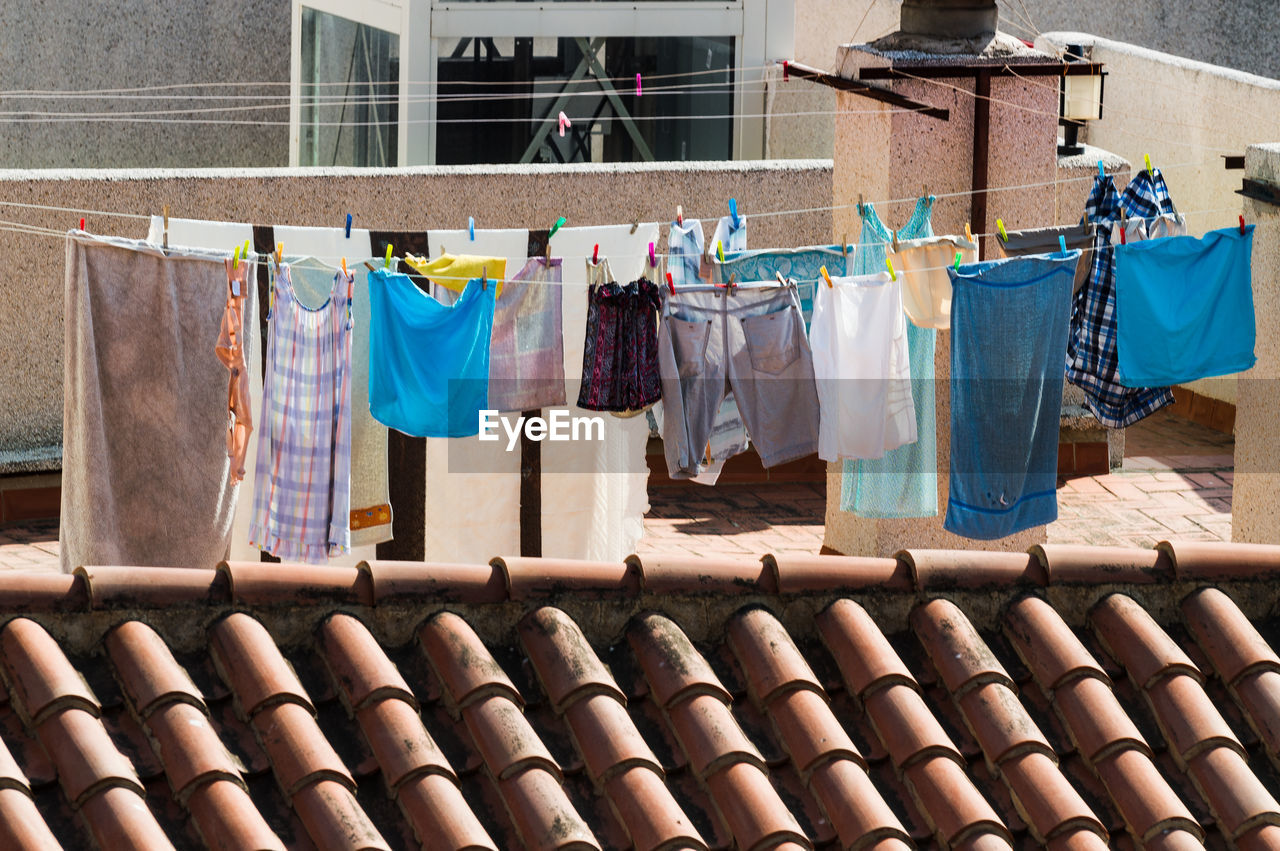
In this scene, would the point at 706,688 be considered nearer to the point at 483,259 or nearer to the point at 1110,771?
the point at 1110,771

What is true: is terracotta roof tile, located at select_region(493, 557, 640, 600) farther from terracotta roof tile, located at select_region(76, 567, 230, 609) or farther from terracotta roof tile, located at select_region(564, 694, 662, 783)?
terracotta roof tile, located at select_region(76, 567, 230, 609)

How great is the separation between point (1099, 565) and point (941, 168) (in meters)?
4.14

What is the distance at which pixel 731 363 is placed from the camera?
6.61 metres

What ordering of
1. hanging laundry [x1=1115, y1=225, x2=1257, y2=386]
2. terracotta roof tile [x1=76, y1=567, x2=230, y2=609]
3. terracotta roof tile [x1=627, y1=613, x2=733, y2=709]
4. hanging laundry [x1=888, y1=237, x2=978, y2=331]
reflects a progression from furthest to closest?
hanging laundry [x1=888, y1=237, x2=978, y2=331] < hanging laundry [x1=1115, y1=225, x2=1257, y2=386] < terracotta roof tile [x1=627, y1=613, x2=733, y2=709] < terracotta roof tile [x1=76, y1=567, x2=230, y2=609]

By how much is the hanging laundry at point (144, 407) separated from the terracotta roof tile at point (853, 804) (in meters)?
3.41

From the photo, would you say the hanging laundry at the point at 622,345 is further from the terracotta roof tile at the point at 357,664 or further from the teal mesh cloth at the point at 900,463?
the terracotta roof tile at the point at 357,664

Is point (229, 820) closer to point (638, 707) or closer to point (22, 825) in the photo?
point (22, 825)

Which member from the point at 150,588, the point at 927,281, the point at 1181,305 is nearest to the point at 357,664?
the point at 150,588

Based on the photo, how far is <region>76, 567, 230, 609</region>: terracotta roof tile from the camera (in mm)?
3711

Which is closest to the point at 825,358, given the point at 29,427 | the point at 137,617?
the point at 137,617

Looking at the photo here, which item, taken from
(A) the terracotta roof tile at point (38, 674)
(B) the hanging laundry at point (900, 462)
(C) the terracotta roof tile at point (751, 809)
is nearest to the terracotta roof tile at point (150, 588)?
(A) the terracotta roof tile at point (38, 674)

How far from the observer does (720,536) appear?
9203 mm

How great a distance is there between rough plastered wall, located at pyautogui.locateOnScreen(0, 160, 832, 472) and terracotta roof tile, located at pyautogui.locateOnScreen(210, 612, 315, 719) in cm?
556

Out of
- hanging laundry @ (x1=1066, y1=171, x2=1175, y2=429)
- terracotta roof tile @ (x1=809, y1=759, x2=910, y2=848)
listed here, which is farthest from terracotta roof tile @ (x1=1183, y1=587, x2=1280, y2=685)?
hanging laundry @ (x1=1066, y1=171, x2=1175, y2=429)
